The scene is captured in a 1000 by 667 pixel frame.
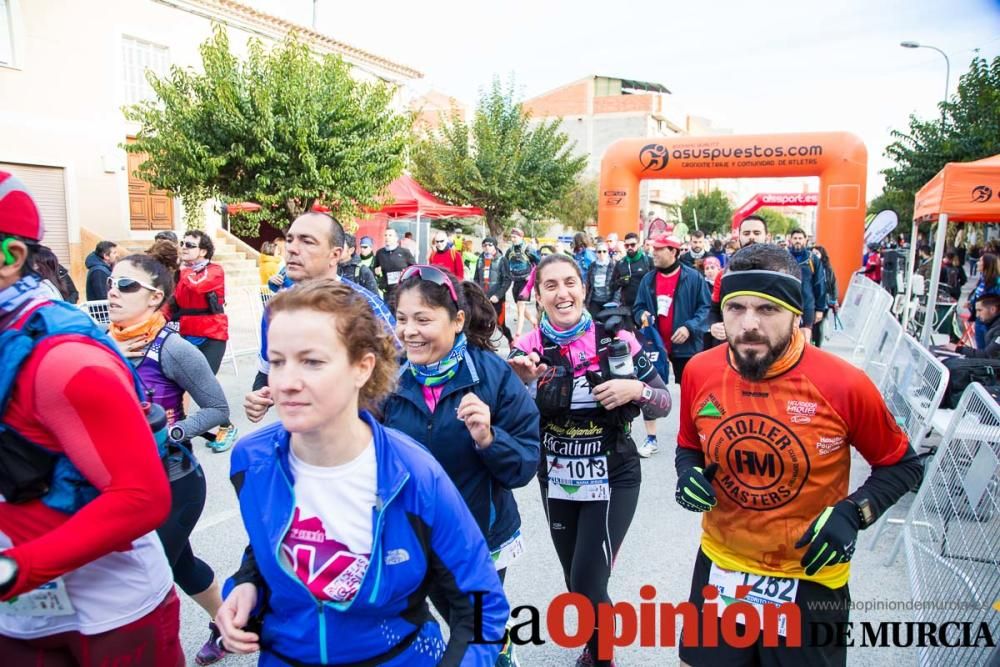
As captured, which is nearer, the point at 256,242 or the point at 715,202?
the point at 256,242

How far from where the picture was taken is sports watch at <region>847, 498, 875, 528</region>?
6.80 ft

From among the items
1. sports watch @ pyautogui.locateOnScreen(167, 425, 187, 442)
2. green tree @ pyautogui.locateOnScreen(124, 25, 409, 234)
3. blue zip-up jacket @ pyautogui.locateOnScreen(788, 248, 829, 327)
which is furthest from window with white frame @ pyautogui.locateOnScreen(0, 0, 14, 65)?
blue zip-up jacket @ pyautogui.locateOnScreen(788, 248, 829, 327)

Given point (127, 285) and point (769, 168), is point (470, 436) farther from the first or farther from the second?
point (769, 168)

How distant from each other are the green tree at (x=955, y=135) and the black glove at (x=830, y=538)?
1634 cm

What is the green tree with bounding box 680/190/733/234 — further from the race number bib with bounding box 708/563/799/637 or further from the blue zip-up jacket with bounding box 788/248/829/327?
the race number bib with bounding box 708/563/799/637

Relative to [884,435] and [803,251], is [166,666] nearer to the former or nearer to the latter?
[884,435]

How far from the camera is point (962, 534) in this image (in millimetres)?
3062

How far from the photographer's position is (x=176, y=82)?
1380 centimetres

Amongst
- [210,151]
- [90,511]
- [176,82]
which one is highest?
[176,82]

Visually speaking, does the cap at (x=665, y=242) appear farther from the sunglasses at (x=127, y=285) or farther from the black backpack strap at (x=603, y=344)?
the sunglasses at (x=127, y=285)

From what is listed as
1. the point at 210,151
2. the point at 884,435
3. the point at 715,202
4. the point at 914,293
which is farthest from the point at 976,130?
the point at 715,202

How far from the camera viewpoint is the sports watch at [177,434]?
109 inches

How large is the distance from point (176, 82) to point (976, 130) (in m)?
19.9

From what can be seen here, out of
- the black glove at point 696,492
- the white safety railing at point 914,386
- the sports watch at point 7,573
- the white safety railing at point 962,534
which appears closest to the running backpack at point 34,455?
the sports watch at point 7,573
